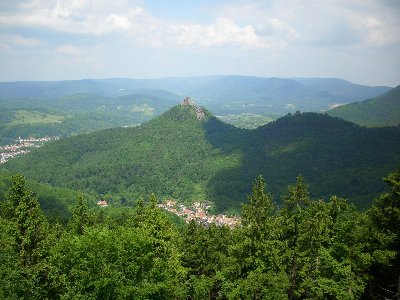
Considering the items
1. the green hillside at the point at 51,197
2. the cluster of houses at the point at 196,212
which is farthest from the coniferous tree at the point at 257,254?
the cluster of houses at the point at 196,212

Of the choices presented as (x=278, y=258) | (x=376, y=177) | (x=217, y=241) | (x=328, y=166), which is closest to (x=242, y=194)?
(x=328, y=166)

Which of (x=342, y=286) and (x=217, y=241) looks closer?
(x=342, y=286)

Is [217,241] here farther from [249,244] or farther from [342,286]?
[342,286]

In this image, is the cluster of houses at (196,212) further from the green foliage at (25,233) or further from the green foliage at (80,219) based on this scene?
the green foliage at (25,233)

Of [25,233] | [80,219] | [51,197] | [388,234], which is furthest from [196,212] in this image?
[388,234]

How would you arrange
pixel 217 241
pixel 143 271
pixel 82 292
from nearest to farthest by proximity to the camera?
pixel 82 292 < pixel 143 271 < pixel 217 241

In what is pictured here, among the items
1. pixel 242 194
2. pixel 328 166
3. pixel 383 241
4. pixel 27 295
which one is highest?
pixel 383 241

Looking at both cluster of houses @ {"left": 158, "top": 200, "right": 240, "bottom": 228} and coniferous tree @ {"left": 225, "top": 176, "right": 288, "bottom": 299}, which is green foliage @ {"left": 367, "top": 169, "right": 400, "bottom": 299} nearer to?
coniferous tree @ {"left": 225, "top": 176, "right": 288, "bottom": 299}

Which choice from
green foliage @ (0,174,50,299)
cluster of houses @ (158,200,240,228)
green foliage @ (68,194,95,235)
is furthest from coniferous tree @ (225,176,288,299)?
cluster of houses @ (158,200,240,228)
